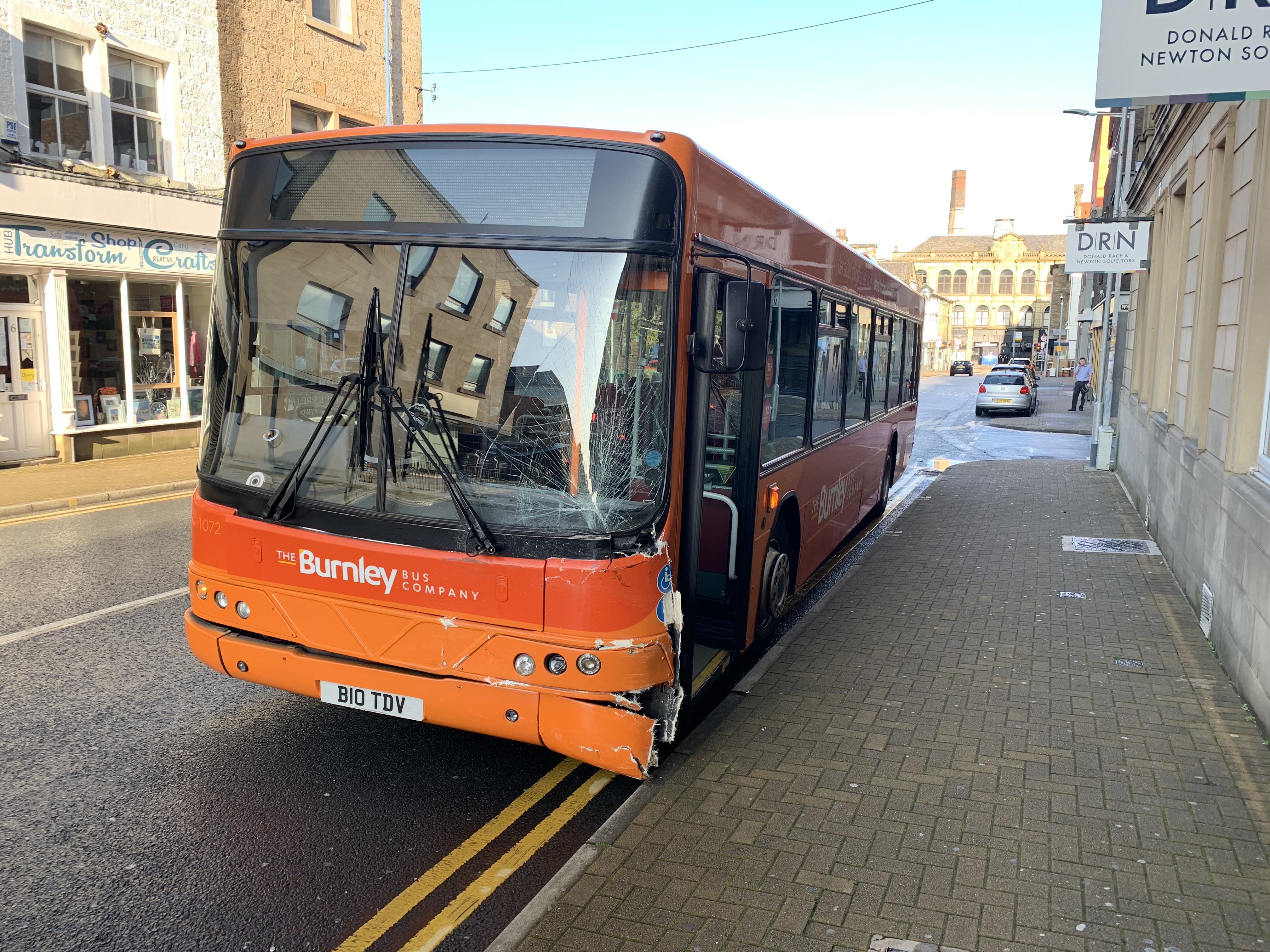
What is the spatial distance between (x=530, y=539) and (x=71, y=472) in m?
12.3

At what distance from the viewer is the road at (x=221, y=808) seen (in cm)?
342

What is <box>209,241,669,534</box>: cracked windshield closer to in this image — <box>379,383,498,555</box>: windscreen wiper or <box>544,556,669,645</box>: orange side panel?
<box>379,383,498,555</box>: windscreen wiper

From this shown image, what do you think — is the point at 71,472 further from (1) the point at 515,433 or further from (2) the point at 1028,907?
(2) the point at 1028,907

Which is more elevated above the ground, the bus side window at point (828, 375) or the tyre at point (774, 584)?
the bus side window at point (828, 375)

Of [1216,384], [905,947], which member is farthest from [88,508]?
[1216,384]

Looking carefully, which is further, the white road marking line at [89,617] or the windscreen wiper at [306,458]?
the white road marking line at [89,617]

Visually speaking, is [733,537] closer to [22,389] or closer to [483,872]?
[483,872]

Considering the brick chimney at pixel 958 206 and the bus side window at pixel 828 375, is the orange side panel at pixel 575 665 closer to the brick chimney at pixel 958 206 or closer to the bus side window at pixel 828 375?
the bus side window at pixel 828 375

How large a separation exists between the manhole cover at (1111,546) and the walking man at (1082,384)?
1063 inches

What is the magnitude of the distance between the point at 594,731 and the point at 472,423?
1.38m

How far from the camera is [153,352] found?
16234mm

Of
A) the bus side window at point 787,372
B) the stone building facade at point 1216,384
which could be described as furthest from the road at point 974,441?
the bus side window at point 787,372

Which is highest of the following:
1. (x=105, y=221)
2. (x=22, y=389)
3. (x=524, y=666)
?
(x=105, y=221)

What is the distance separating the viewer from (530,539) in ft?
12.9
